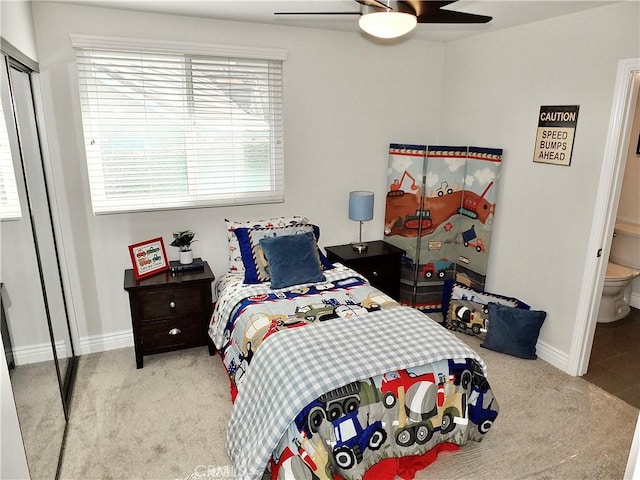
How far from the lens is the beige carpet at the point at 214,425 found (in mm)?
2352

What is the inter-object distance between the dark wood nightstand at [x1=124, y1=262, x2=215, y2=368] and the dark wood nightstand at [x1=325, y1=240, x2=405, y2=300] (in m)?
1.15

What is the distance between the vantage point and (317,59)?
3.65m

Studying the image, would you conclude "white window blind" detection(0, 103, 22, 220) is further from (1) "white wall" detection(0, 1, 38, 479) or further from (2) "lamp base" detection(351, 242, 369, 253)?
(2) "lamp base" detection(351, 242, 369, 253)

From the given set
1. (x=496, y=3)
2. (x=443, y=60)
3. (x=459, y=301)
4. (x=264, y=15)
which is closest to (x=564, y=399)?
(x=459, y=301)

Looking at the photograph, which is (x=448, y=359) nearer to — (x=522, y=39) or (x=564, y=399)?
(x=564, y=399)

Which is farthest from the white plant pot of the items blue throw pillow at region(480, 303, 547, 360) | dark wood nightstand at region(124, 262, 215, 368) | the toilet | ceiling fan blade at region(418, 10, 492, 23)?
the toilet

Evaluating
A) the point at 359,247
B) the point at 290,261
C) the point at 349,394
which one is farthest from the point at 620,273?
the point at 349,394

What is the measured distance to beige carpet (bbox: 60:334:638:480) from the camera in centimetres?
235

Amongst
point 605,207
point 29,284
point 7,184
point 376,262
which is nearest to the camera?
point 7,184

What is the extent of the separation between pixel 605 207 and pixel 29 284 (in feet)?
11.3

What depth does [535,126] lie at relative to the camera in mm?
3338

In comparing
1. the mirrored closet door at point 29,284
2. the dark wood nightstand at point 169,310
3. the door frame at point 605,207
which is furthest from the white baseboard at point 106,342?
the door frame at point 605,207

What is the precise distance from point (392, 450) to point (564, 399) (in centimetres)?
145

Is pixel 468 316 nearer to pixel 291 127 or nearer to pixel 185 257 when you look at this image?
pixel 291 127
